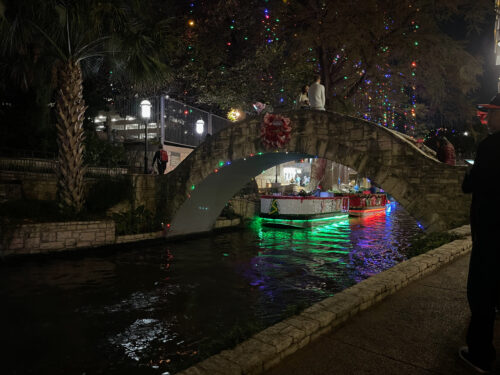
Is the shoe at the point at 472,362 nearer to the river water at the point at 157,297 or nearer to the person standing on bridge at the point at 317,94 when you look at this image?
the river water at the point at 157,297

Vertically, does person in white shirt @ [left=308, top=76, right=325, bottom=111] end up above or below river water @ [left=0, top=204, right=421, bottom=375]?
above

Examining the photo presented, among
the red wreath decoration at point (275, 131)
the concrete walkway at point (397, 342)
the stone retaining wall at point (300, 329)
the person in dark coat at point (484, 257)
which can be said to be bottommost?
the concrete walkway at point (397, 342)

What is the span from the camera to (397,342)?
3244 mm

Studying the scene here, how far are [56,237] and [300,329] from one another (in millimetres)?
8980

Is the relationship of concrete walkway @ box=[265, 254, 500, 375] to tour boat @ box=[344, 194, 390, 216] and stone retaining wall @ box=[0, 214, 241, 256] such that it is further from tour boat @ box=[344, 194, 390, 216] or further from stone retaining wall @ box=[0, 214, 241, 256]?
tour boat @ box=[344, 194, 390, 216]

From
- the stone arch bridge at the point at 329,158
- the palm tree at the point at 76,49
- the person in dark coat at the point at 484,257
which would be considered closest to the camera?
the person in dark coat at the point at 484,257

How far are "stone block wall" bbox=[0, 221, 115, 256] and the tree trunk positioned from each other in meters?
0.78

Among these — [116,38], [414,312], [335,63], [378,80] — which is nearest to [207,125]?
[335,63]

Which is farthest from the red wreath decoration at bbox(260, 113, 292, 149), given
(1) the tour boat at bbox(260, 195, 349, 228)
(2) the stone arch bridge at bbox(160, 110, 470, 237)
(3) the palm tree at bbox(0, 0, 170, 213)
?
(1) the tour boat at bbox(260, 195, 349, 228)

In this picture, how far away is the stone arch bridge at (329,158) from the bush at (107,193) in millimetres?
1539

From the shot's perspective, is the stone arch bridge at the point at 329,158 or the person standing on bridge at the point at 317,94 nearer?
the stone arch bridge at the point at 329,158

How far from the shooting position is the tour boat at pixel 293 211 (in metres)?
17.2

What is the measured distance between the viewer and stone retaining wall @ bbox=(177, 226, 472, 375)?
2.67m

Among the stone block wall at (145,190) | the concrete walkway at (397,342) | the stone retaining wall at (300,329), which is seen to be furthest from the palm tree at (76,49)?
the concrete walkway at (397,342)
